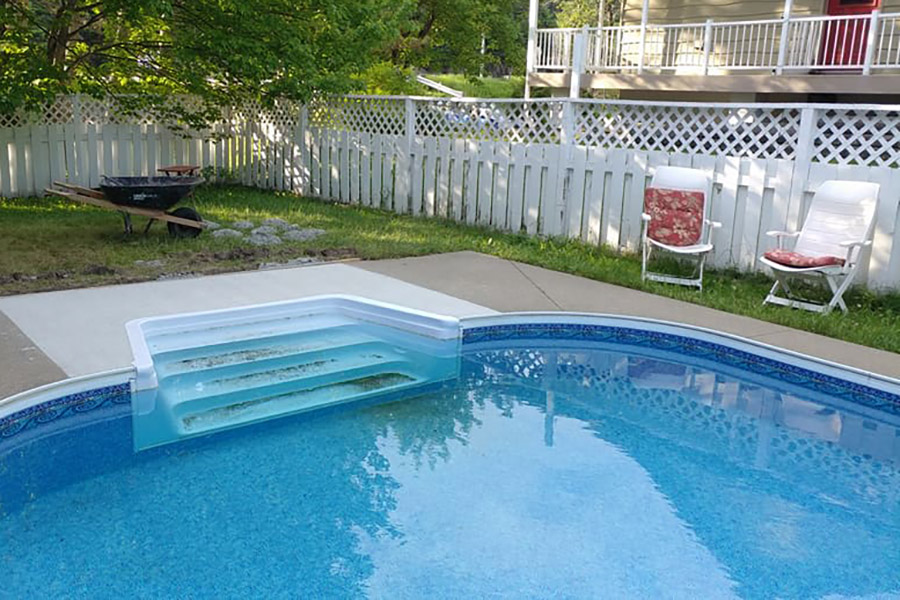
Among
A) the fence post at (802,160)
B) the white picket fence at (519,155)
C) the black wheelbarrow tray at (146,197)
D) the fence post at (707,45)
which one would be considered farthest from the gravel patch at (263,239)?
the fence post at (707,45)

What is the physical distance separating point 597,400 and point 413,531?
206cm

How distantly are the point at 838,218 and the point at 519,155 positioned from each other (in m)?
3.59

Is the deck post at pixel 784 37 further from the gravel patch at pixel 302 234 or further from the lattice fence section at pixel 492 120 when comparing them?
the gravel patch at pixel 302 234

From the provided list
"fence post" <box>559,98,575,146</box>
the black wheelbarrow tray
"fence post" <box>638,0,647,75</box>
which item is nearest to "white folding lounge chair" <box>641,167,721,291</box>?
"fence post" <box>559,98,575,146</box>

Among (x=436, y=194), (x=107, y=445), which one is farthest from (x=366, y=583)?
(x=436, y=194)

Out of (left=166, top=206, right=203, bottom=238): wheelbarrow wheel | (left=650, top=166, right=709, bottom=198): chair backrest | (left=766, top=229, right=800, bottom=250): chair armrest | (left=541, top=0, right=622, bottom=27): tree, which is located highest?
(left=541, top=0, right=622, bottom=27): tree

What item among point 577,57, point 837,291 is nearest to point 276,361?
point 837,291

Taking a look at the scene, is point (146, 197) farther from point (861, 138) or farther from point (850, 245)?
point (861, 138)

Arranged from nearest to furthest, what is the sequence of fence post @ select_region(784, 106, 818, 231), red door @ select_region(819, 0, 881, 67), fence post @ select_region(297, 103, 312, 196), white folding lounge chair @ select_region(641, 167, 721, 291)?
fence post @ select_region(784, 106, 818, 231) < white folding lounge chair @ select_region(641, 167, 721, 291) < fence post @ select_region(297, 103, 312, 196) < red door @ select_region(819, 0, 881, 67)

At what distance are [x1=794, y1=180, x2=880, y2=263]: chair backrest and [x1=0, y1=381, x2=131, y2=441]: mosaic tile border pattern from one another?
5.26m

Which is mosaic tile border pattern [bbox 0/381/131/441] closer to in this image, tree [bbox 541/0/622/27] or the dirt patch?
the dirt patch

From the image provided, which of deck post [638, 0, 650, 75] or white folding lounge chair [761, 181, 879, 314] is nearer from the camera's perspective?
white folding lounge chair [761, 181, 879, 314]

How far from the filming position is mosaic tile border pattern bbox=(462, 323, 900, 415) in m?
5.07

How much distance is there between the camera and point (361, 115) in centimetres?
1106
